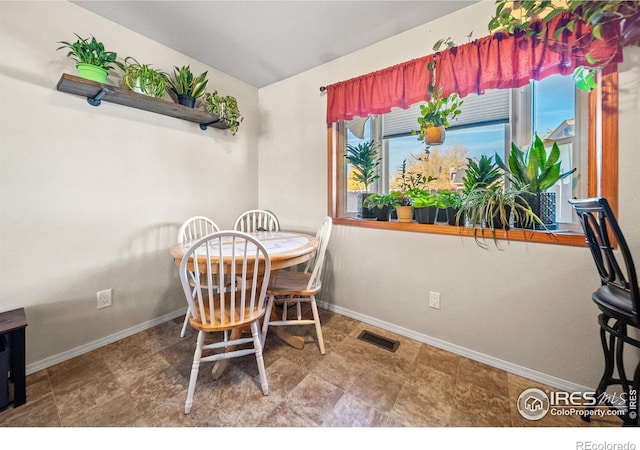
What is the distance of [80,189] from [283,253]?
1.50 metres

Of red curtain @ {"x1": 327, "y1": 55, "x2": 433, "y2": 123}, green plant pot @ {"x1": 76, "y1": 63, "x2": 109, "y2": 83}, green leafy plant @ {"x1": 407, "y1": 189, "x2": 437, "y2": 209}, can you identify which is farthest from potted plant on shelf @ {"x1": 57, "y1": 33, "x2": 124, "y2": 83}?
green leafy plant @ {"x1": 407, "y1": 189, "x2": 437, "y2": 209}

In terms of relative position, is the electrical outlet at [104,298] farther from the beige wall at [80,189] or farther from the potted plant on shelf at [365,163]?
the potted plant on shelf at [365,163]

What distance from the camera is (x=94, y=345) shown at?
1.79m

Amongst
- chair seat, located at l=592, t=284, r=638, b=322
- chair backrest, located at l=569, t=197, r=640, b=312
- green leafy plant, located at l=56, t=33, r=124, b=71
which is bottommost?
chair seat, located at l=592, t=284, r=638, b=322

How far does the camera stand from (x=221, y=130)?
254 centimetres

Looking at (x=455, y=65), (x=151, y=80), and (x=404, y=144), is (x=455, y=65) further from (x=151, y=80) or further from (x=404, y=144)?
(x=151, y=80)

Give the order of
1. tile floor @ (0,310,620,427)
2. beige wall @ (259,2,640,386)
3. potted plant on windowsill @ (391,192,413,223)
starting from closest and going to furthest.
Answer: tile floor @ (0,310,620,427), beige wall @ (259,2,640,386), potted plant on windowsill @ (391,192,413,223)

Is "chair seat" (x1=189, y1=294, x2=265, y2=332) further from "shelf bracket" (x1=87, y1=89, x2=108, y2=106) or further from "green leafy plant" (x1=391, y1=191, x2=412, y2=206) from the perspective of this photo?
"shelf bracket" (x1=87, y1=89, x2=108, y2=106)

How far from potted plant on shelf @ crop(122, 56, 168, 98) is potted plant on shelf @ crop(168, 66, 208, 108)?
0.54 feet

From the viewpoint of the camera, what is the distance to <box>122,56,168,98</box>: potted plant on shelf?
1.77 m

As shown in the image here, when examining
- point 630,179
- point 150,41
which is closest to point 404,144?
point 630,179

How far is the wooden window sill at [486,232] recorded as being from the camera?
4.50ft

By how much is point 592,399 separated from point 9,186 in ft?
11.4

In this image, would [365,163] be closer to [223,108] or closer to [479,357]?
[223,108]
